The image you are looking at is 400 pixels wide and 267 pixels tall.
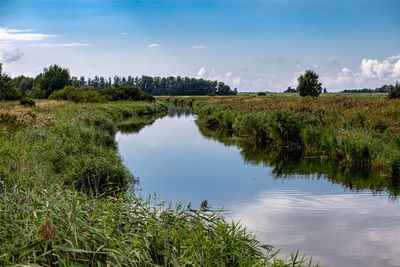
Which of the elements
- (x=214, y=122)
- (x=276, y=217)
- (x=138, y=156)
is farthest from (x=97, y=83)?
(x=276, y=217)

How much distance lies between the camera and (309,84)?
7544cm

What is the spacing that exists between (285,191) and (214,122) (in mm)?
21191

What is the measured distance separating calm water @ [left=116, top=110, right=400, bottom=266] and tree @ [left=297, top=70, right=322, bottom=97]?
2360 inches

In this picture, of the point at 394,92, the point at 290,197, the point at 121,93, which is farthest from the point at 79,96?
the point at 290,197

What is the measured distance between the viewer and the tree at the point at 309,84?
75125 mm

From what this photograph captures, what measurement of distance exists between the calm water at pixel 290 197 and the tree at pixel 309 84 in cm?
5995

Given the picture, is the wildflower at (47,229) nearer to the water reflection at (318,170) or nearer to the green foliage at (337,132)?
the water reflection at (318,170)

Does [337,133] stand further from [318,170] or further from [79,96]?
[79,96]

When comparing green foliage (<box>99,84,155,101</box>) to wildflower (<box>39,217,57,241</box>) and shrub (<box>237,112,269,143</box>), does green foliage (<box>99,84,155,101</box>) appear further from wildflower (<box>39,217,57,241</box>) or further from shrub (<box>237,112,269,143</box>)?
wildflower (<box>39,217,57,241</box>)

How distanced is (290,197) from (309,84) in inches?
2693

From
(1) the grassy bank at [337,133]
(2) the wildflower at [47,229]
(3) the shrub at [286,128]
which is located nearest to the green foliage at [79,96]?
(1) the grassy bank at [337,133]

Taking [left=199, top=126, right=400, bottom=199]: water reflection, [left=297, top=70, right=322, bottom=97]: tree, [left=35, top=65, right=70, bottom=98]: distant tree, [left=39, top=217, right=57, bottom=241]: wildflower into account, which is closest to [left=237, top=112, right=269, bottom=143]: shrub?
[left=199, top=126, right=400, bottom=199]: water reflection

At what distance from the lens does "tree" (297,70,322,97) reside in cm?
7512

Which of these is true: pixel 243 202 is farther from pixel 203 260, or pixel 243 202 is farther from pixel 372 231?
pixel 203 260
